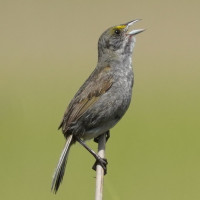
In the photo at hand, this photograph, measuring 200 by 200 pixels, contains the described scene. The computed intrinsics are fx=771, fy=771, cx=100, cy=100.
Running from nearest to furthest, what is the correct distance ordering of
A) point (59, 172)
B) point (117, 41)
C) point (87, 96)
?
point (59, 172)
point (87, 96)
point (117, 41)

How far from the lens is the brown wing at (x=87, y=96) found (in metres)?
6.06

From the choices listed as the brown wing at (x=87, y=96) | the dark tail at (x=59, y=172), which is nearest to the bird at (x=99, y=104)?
the brown wing at (x=87, y=96)

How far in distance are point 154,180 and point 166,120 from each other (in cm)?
270

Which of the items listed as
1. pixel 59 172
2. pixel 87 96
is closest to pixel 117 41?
pixel 87 96

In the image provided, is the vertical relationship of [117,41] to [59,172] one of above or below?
above

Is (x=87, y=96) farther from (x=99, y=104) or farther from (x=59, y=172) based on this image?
(x=59, y=172)

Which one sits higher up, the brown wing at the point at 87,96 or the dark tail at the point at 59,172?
the brown wing at the point at 87,96

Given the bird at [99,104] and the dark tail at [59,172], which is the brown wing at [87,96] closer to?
the bird at [99,104]

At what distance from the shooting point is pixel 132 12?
18234 millimetres

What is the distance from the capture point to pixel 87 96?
6117 mm

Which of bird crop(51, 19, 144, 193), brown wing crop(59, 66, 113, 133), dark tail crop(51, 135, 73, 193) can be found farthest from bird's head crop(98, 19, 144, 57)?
dark tail crop(51, 135, 73, 193)

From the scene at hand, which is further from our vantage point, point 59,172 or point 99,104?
point 99,104

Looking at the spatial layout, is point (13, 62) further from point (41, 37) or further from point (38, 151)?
point (38, 151)

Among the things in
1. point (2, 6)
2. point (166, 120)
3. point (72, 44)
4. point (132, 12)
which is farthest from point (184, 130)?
point (2, 6)
